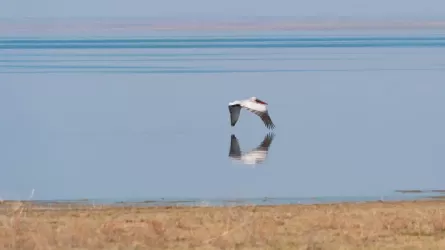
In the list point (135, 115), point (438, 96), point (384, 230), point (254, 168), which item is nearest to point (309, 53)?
point (438, 96)

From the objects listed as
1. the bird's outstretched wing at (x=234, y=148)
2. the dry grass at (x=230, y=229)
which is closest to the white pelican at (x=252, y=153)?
the bird's outstretched wing at (x=234, y=148)

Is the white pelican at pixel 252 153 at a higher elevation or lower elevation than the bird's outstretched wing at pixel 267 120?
lower

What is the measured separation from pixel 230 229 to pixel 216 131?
13.8 m

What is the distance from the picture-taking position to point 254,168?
21906 mm

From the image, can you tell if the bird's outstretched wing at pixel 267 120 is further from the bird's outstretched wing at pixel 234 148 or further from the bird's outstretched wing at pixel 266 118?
the bird's outstretched wing at pixel 234 148

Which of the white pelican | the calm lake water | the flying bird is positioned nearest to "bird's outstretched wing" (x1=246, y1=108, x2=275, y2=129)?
the flying bird

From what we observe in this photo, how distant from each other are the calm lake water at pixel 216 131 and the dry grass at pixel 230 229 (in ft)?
11.5

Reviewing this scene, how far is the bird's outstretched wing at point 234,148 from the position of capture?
23.2m

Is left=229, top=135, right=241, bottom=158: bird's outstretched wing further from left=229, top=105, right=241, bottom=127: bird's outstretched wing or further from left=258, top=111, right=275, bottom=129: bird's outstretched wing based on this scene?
left=258, top=111, right=275, bottom=129: bird's outstretched wing

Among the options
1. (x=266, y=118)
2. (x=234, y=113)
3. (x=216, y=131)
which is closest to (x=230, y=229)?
(x=216, y=131)

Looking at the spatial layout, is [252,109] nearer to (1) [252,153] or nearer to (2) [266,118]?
(2) [266,118]

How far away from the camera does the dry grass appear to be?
487 inches

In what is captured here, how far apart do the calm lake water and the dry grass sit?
3498 mm

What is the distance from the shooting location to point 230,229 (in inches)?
508
